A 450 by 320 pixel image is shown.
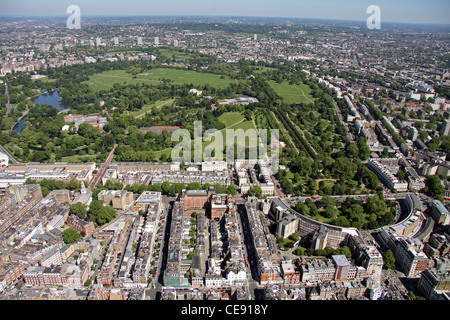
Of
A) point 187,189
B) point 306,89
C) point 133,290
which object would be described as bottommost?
point 133,290

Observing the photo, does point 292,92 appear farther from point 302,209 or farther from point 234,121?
point 302,209

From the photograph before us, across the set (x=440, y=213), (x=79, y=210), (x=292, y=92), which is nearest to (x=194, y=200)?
(x=79, y=210)

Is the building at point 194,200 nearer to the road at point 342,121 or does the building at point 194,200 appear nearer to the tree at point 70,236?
the tree at point 70,236

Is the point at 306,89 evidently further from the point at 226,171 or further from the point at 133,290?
the point at 133,290

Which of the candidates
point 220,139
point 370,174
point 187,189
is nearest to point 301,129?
point 220,139

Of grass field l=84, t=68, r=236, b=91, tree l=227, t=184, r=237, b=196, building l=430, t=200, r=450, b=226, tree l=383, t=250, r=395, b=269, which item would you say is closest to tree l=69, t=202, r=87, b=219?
tree l=227, t=184, r=237, b=196

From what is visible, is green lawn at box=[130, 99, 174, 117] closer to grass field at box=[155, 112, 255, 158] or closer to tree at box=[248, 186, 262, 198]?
grass field at box=[155, 112, 255, 158]
